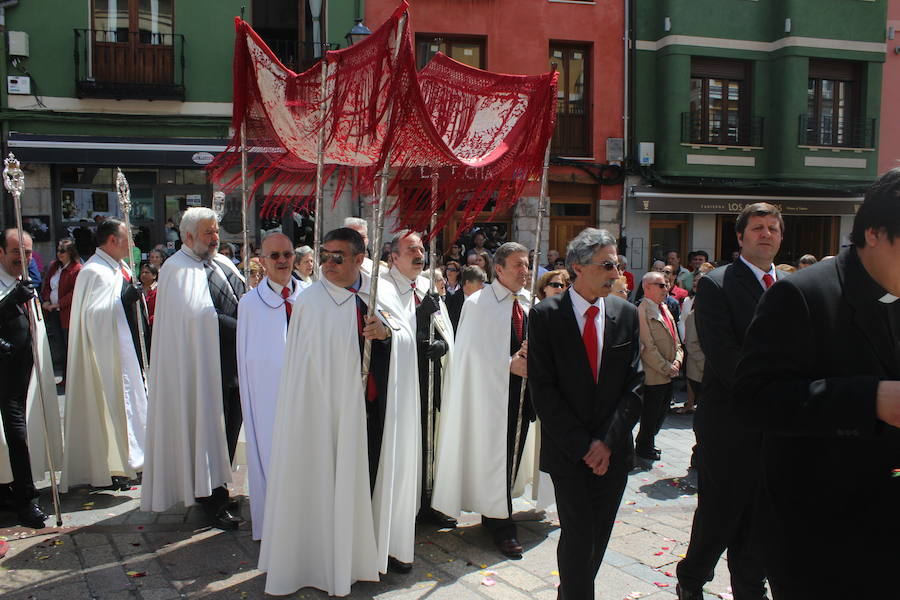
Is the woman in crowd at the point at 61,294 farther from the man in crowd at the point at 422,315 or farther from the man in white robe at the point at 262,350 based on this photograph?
the man in crowd at the point at 422,315

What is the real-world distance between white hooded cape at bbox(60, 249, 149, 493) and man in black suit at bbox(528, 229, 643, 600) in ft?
12.0

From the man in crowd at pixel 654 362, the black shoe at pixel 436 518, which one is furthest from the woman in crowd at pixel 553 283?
the black shoe at pixel 436 518

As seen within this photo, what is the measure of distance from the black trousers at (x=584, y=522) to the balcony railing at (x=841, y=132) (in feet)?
54.7

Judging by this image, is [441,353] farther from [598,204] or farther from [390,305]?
[598,204]

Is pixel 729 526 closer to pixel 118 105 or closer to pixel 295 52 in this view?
pixel 118 105

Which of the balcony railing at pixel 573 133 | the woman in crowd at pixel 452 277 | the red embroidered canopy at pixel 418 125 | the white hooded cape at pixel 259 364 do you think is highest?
the balcony railing at pixel 573 133

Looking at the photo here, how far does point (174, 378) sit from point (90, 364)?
3.80ft

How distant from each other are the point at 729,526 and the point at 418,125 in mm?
2496

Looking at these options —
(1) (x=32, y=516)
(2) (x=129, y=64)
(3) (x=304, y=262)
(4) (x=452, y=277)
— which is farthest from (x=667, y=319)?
(2) (x=129, y=64)

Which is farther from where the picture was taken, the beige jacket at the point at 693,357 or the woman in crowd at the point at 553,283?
the beige jacket at the point at 693,357

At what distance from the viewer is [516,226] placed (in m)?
16.1

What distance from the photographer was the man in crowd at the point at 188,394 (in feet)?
16.4

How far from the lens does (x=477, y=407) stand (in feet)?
16.4

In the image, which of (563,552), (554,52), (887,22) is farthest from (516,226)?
(563,552)
